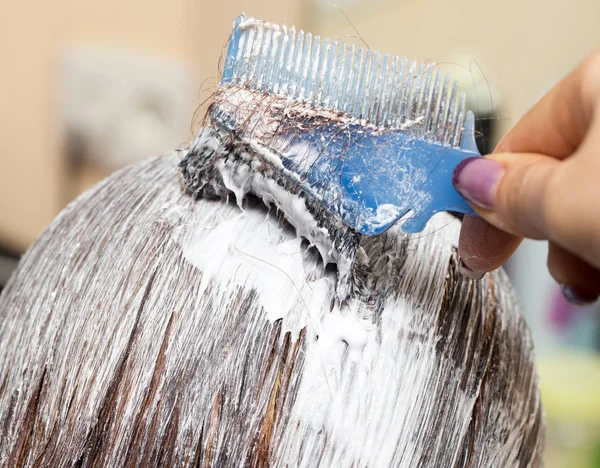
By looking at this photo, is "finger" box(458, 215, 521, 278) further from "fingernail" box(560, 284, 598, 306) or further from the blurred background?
the blurred background

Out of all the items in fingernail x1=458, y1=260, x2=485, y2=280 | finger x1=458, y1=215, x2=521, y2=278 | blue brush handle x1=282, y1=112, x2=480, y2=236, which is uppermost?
blue brush handle x1=282, y1=112, x2=480, y2=236

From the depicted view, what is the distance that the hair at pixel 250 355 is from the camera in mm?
385

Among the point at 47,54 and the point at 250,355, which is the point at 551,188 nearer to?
the point at 250,355

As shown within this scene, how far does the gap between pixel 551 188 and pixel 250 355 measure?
Result: 0.76 ft

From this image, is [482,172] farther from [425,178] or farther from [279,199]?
[279,199]

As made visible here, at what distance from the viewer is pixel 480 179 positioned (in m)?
0.35

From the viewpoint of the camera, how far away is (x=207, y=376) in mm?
390

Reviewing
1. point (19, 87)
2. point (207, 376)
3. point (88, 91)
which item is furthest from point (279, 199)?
point (19, 87)

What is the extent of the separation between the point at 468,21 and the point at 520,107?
0.28 metres

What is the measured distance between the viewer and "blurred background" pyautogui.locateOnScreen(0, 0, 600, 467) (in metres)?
1.31

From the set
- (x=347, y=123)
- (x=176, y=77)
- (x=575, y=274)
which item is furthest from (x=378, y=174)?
(x=176, y=77)

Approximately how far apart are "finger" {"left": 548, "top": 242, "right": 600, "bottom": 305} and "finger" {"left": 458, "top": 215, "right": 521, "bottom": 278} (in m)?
0.03

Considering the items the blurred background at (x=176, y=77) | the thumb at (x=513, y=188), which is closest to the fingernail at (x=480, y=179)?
the thumb at (x=513, y=188)

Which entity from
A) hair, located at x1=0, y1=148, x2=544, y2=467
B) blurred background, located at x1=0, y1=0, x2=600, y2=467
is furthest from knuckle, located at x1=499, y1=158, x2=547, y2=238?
blurred background, located at x1=0, y1=0, x2=600, y2=467
